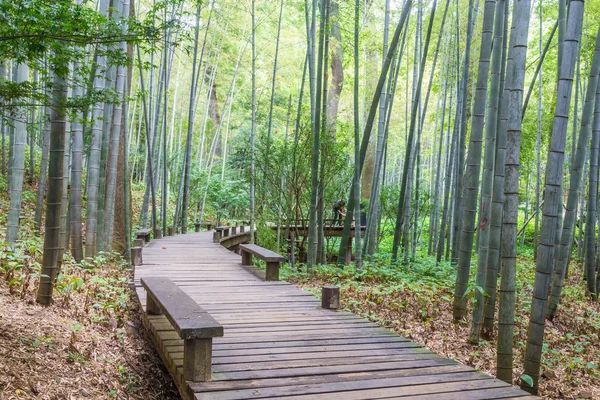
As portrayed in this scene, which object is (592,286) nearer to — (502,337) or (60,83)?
(502,337)

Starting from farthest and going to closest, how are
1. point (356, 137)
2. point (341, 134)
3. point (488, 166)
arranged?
point (341, 134) < point (356, 137) < point (488, 166)

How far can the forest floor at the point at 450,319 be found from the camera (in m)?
3.54

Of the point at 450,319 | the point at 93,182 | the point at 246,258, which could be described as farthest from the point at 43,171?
the point at 450,319

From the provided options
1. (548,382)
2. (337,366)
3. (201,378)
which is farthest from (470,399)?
(548,382)

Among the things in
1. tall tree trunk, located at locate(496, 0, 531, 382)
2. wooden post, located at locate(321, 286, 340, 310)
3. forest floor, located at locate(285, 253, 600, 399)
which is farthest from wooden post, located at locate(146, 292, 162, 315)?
tall tree trunk, located at locate(496, 0, 531, 382)

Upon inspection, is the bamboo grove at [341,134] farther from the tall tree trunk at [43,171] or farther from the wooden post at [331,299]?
the wooden post at [331,299]

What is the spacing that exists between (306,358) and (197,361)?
65cm

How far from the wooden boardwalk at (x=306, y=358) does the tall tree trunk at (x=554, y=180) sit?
1.52ft

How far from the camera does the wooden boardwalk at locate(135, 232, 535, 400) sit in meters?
2.22

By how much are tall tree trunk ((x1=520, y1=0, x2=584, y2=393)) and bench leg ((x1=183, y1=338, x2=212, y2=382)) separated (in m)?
1.75

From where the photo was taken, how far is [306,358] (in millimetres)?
2646

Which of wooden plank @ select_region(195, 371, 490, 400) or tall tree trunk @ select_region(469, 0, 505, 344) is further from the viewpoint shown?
tall tree trunk @ select_region(469, 0, 505, 344)

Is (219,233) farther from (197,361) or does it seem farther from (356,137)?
(197,361)

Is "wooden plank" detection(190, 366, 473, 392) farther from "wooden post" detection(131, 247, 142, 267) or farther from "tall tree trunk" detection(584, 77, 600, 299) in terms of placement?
"tall tree trunk" detection(584, 77, 600, 299)
